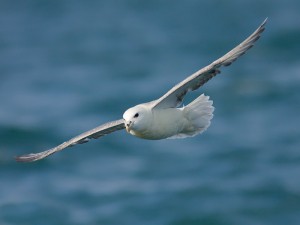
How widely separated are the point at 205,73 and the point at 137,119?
975mm

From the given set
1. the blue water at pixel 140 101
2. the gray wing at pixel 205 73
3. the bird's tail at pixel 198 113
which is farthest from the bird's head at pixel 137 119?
the blue water at pixel 140 101

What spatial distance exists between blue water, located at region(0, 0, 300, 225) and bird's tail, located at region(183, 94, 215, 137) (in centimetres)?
1282

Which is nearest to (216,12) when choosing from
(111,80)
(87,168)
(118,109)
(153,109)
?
(111,80)

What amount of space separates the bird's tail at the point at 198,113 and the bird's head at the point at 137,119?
924 mm

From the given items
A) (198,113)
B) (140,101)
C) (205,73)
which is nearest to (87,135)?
(198,113)

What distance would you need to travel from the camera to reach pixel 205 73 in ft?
35.3

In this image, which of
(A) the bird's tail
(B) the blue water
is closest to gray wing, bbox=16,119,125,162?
(A) the bird's tail

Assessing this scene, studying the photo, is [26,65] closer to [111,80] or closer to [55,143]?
[111,80]

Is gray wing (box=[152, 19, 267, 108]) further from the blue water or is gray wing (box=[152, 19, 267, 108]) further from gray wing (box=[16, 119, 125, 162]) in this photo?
the blue water

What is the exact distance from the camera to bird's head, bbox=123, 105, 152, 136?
10.2m

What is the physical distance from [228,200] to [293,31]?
7414 mm

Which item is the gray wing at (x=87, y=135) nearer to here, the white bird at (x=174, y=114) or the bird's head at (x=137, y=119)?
the white bird at (x=174, y=114)

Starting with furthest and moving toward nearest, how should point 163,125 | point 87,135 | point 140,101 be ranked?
point 140,101 < point 87,135 < point 163,125

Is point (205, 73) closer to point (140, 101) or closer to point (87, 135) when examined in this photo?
point (87, 135)
